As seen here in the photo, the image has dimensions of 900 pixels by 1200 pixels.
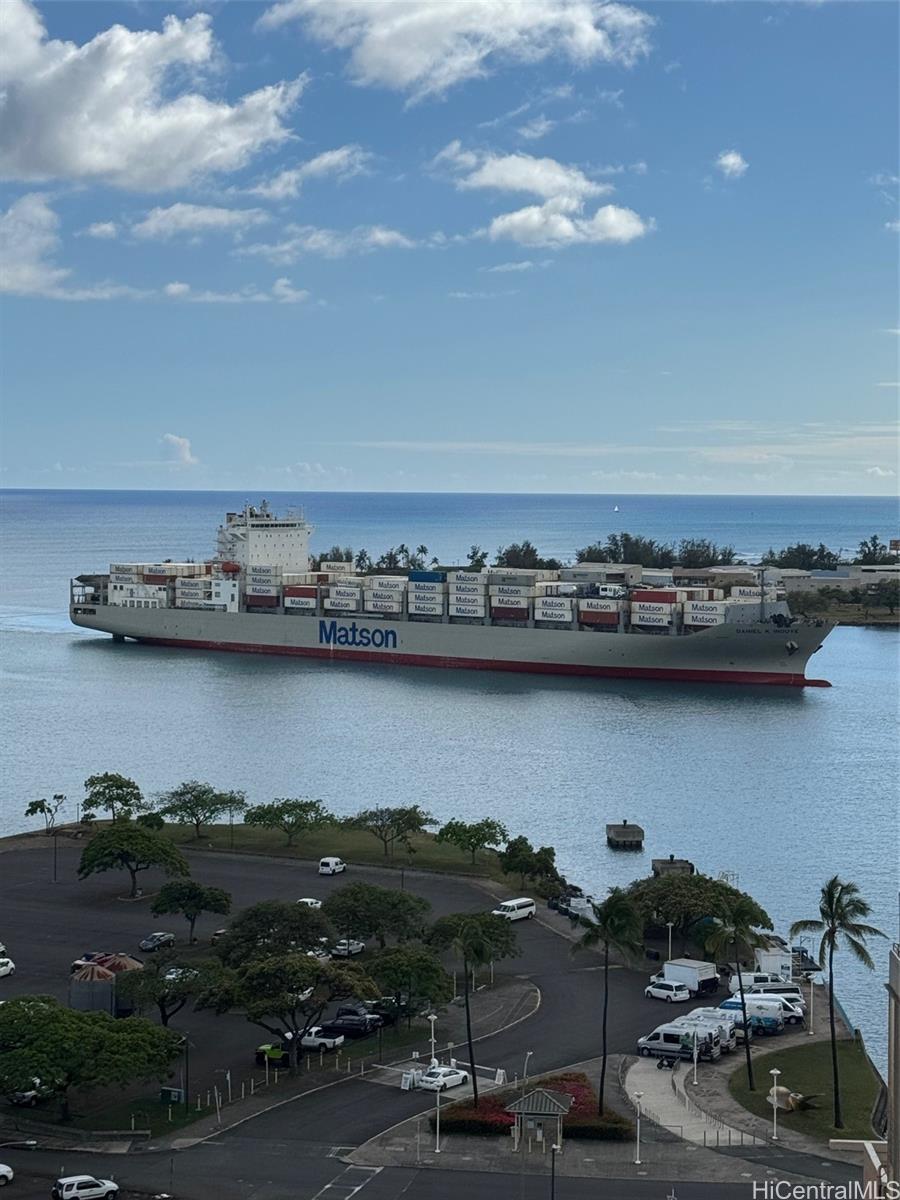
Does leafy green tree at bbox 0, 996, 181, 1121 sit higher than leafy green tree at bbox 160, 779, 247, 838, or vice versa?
leafy green tree at bbox 160, 779, 247, 838

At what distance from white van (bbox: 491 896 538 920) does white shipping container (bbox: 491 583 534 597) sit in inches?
1352

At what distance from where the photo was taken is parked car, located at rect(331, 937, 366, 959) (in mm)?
19562

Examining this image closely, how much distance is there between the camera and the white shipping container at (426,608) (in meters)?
59.1

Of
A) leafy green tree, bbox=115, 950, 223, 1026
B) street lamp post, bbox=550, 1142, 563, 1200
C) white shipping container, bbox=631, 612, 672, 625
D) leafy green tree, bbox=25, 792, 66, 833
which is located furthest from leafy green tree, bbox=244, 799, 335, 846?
white shipping container, bbox=631, 612, 672, 625

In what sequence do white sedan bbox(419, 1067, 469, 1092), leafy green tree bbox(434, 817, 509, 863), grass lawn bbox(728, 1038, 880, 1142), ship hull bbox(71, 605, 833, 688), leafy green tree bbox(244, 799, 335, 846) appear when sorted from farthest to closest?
1. ship hull bbox(71, 605, 833, 688)
2. leafy green tree bbox(244, 799, 335, 846)
3. leafy green tree bbox(434, 817, 509, 863)
4. white sedan bbox(419, 1067, 469, 1092)
5. grass lawn bbox(728, 1038, 880, 1142)

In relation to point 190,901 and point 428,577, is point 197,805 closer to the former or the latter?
point 190,901

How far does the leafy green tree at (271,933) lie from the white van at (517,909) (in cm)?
440

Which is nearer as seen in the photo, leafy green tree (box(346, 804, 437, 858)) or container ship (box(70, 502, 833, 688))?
leafy green tree (box(346, 804, 437, 858))

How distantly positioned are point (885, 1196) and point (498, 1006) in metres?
10.6

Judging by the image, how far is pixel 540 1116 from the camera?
1399 cm

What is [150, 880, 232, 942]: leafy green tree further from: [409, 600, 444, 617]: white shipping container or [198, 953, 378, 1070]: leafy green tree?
[409, 600, 444, 617]: white shipping container

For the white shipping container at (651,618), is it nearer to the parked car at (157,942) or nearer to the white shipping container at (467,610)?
the white shipping container at (467,610)

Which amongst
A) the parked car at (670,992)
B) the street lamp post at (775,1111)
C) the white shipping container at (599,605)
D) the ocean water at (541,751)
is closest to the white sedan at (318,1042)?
the parked car at (670,992)

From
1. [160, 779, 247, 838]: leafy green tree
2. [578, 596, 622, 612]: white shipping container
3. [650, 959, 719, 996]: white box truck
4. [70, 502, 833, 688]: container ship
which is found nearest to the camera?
[650, 959, 719, 996]: white box truck
